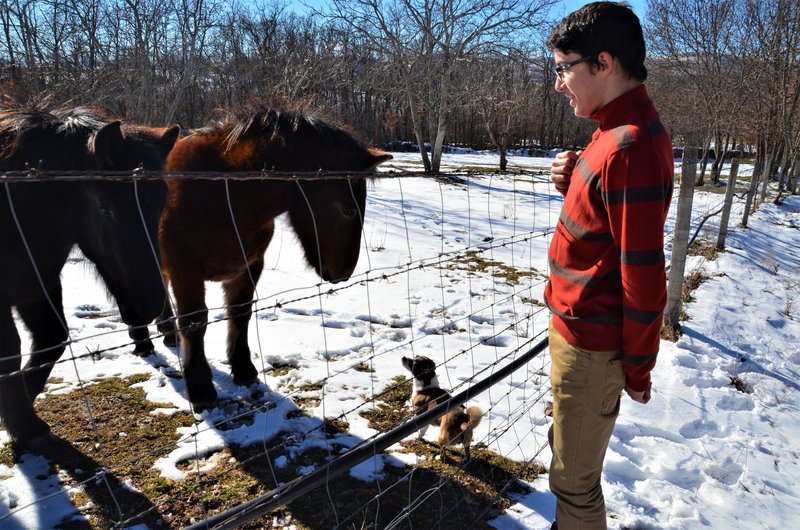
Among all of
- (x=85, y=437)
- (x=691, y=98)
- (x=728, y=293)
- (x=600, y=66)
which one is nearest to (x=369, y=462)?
(x=85, y=437)

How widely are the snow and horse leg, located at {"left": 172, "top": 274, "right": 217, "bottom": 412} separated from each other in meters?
0.13

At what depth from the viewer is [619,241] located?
1.51 meters

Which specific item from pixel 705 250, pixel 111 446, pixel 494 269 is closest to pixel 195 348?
pixel 111 446

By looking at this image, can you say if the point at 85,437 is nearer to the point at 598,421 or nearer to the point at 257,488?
the point at 257,488

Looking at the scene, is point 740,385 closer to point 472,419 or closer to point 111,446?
point 472,419

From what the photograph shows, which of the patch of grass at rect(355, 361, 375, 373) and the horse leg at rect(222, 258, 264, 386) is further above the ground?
the horse leg at rect(222, 258, 264, 386)

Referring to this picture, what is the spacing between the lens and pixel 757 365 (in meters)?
4.71

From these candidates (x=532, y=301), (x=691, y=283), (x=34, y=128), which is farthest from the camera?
(x=691, y=283)

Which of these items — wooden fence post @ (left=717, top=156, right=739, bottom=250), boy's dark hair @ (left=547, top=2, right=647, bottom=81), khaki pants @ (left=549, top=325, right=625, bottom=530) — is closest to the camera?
boy's dark hair @ (left=547, top=2, right=647, bottom=81)

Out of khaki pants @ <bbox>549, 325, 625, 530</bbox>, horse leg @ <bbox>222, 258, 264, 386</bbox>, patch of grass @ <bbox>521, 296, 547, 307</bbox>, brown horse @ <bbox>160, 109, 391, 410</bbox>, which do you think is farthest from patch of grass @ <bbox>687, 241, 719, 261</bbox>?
khaki pants @ <bbox>549, 325, 625, 530</bbox>

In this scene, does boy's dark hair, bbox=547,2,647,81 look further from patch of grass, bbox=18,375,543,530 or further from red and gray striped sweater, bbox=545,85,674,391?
patch of grass, bbox=18,375,543,530

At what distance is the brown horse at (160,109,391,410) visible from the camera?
2.91 m

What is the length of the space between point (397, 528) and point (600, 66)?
2.11m

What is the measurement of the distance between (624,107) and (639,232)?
0.42 metres
